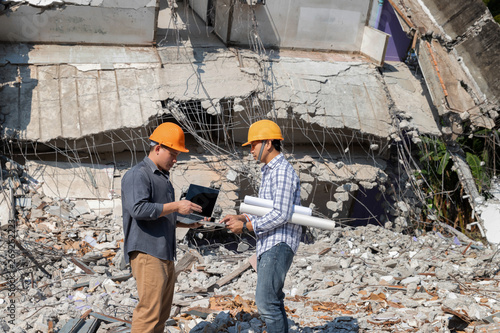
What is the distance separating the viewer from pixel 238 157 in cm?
812

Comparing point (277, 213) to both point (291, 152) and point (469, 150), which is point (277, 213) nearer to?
point (291, 152)

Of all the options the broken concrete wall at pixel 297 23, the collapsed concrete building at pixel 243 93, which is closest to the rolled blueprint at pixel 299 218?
the collapsed concrete building at pixel 243 93

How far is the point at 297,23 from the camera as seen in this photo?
9555 millimetres

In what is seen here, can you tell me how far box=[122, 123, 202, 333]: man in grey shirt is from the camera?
347 cm

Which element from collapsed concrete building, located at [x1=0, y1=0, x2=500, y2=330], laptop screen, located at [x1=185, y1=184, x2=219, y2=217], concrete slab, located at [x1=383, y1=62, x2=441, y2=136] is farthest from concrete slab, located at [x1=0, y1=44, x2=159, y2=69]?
laptop screen, located at [x1=185, y1=184, x2=219, y2=217]

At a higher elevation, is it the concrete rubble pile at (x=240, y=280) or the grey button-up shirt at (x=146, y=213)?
the grey button-up shirt at (x=146, y=213)

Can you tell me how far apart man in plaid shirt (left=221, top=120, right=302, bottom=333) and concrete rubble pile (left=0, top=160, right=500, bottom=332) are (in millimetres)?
778

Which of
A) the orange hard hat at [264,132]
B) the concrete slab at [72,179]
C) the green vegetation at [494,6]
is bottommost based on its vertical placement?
the concrete slab at [72,179]

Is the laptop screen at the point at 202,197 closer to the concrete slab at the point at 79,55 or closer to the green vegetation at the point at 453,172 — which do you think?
the concrete slab at the point at 79,55

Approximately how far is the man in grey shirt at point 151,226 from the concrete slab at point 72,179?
159 inches

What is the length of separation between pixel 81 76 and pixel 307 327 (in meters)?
5.52

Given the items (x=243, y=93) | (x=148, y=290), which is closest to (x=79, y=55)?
(x=243, y=93)

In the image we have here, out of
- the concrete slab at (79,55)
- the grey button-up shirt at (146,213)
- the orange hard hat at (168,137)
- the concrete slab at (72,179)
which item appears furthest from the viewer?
the concrete slab at (79,55)

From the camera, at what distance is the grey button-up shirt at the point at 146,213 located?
135 inches
